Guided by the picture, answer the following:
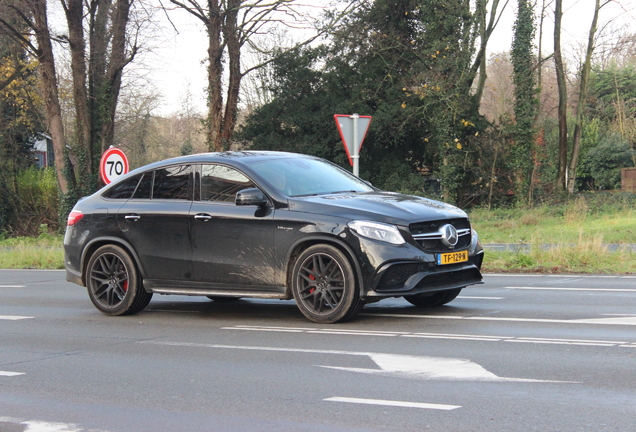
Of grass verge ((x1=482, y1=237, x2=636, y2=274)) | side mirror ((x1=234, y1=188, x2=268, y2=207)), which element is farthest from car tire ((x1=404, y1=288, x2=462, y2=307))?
grass verge ((x1=482, y1=237, x2=636, y2=274))

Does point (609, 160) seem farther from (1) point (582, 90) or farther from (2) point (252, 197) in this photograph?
(2) point (252, 197)

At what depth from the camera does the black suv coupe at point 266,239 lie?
822 cm

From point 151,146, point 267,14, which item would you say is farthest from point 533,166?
point 151,146

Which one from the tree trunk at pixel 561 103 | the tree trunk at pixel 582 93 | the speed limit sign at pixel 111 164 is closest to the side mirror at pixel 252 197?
the speed limit sign at pixel 111 164

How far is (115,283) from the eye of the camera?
33.0 feet

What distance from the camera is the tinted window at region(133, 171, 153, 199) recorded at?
32.8 ft

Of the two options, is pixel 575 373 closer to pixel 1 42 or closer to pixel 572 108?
pixel 1 42

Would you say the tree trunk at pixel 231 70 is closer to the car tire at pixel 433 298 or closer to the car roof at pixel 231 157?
the car roof at pixel 231 157

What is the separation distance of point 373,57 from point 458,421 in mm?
34387

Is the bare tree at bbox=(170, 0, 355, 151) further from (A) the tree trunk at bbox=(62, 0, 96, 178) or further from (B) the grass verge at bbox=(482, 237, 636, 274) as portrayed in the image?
(B) the grass verge at bbox=(482, 237, 636, 274)

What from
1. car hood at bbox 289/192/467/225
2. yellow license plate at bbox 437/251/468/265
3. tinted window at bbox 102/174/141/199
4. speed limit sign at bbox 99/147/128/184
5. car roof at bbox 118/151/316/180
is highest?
speed limit sign at bbox 99/147/128/184

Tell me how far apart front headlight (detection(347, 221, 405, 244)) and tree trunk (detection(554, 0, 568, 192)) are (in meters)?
31.1

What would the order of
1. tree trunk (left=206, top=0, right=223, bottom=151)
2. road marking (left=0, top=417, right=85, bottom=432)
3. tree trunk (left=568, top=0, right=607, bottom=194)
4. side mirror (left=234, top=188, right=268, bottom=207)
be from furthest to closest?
tree trunk (left=568, top=0, right=607, bottom=194)
tree trunk (left=206, top=0, right=223, bottom=151)
side mirror (left=234, top=188, right=268, bottom=207)
road marking (left=0, top=417, right=85, bottom=432)

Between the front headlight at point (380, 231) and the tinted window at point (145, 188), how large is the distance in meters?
3.06
